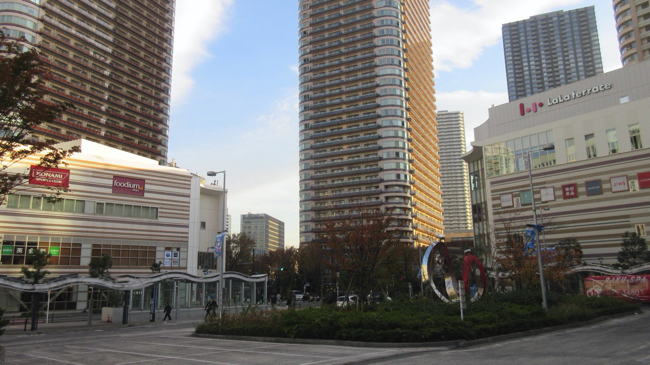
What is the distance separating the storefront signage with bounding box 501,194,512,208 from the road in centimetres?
4593

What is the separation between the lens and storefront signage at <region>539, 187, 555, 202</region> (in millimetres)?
61281

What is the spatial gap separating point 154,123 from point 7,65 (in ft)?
307

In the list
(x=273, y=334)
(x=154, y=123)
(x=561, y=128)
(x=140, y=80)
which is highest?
(x=140, y=80)

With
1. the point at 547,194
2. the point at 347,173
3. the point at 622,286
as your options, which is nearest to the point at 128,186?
the point at 547,194

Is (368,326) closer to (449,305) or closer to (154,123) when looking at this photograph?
(449,305)

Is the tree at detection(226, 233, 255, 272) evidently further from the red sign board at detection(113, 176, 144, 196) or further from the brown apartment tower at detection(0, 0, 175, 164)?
the red sign board at detection(113, 176, 144, 196)

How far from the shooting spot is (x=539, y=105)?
64875 millimetres

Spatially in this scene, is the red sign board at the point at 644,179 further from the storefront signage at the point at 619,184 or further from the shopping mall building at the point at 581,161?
the storefront signage at the point at 619,184

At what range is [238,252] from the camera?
97.3 metres

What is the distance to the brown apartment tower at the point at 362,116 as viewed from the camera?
113 metres

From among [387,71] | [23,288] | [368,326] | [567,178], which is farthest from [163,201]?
[387,71]

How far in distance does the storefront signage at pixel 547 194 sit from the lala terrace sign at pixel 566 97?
38.1 ft

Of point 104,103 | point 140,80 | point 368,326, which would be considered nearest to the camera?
point 368,326

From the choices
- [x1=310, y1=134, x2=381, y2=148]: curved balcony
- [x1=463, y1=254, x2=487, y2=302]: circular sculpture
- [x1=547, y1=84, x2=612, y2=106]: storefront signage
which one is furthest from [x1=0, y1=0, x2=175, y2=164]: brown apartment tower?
[x1=547, y1=84, x2=612, y2=106]: storefront signage
